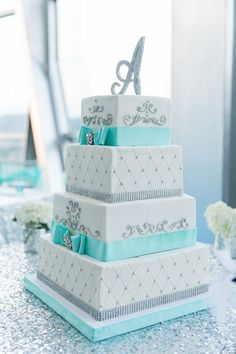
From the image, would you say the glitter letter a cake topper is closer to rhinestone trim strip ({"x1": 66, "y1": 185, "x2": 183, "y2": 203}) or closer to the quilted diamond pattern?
rhinestone trim strip ({"x1": 66, "y1": 185, "x2": 183, "y2": 203})

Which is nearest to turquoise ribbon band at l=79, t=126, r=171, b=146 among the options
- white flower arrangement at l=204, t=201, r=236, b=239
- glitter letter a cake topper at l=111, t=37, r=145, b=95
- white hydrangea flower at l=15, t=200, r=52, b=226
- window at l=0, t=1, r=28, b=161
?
glitter letter a cake topper at l=111, t=37, r=145, b=95

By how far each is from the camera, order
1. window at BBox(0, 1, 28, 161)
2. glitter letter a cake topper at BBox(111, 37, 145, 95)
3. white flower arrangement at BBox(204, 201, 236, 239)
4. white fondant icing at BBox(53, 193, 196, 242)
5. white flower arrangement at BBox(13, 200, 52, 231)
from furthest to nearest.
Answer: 1. window at BBox(0, 1, 28, 161)
2. white flower arrangement at BBox(13, 200, 52, 231)
3. white flower arrangement at BBox(204, 201, 236, 239)
4. glitter letter a cake topper at BBox(111, 37, 145, 95)
5. white fondant icing at BBox(53, 193, 196, 242)

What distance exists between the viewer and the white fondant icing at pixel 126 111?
1200 mm

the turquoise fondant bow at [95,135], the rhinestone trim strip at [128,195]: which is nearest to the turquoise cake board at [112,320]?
the rhinestone trim strip at [128,195]

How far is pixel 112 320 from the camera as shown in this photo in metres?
1.10

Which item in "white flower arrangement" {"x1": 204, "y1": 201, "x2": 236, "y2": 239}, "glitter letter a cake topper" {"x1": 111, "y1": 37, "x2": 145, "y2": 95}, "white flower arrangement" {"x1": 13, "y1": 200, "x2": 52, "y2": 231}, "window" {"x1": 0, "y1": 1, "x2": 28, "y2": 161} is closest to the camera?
"glitter letter a cake topper" {"x1": 111, "y1": 37, "x2": 145, "y2": 95}

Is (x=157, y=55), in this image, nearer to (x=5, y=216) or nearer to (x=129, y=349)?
(x=5, y=216)

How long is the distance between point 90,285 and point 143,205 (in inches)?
10.2

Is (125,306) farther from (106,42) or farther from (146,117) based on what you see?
(106,42)

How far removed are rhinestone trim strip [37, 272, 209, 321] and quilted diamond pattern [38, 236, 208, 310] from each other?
11mm

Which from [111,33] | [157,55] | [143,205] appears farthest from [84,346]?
[111,33]

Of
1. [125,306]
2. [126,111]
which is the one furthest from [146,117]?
[125,306]

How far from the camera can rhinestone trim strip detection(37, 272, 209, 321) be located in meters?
1.11

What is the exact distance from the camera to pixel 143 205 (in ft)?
3.92
